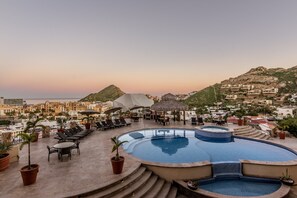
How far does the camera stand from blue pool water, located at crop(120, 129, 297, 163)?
27.3ft

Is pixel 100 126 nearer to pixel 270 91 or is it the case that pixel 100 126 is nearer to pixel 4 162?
pixel 4 162

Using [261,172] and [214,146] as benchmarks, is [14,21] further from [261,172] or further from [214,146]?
[261,172]

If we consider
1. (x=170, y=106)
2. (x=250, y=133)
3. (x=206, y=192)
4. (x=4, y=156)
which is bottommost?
(x=206, y=192)

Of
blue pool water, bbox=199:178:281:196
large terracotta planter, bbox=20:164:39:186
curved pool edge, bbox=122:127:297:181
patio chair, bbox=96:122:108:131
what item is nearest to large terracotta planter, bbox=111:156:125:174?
curved pool edge, bbox=122:127:297:181

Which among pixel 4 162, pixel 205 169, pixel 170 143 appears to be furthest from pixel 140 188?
pixel 170 143

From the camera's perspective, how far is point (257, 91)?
7269 cm

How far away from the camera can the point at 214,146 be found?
10430 mm

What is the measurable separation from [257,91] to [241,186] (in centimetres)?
7994

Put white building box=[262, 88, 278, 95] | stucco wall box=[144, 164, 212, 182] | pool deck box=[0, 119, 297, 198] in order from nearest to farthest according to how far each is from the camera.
A: pool deck box=[0, 119, 297, 198], stucco wall box=[144, 164, 212, 182], white building box=[262, 88, 278, 95]

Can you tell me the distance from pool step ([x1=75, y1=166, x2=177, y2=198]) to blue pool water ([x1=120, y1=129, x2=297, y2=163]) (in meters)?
1.59

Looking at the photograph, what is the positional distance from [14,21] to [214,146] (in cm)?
1713

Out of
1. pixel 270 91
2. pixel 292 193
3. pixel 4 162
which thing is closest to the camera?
pixel 292 193

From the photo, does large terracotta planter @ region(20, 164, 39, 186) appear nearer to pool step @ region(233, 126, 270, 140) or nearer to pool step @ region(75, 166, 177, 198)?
pool step @ region(75, 166, 177, 198)

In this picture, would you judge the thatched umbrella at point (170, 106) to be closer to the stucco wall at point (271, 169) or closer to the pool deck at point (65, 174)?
the pool deck at point (65, 174)
